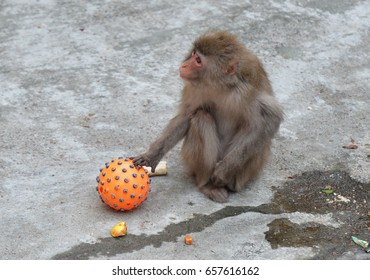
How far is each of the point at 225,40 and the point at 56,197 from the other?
5.46 feet

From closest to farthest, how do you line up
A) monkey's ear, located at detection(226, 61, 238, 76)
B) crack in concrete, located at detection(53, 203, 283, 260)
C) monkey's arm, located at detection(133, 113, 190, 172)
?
crack in concrete, located at detection(53, 203, 283, 260) → monkey's ear, located at detection(226, 61, 238, 76) → monkey's arm, located at detection(133, 113, 190, 172)

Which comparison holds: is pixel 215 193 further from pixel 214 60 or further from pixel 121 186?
pixel 214 60

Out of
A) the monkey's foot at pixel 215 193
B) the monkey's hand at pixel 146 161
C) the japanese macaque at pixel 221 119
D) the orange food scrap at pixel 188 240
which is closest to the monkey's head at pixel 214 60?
the japanese macaque at pixel 221 119

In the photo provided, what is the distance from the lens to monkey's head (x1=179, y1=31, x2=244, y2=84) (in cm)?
496

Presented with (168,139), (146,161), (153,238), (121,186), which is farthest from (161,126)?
(153,238)

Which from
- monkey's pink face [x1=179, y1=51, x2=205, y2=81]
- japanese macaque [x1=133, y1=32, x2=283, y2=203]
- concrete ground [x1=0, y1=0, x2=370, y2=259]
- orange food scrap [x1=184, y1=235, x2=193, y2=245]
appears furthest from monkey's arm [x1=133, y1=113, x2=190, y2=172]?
orange food scrap [x1=184, y1=235, x2=193, y2=245]

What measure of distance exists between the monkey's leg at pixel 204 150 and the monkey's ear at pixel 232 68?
40cm

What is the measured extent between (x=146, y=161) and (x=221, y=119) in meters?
0.67

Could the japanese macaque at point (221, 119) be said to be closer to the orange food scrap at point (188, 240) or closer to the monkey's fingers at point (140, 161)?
the monkey's fingers at point (140, 161)

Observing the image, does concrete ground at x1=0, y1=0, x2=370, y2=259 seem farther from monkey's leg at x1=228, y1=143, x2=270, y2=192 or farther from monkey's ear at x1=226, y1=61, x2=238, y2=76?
monkey's ear at x1=226, y1=61, x2=238, y2=76

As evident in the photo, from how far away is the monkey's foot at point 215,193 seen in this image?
5164 millimetres

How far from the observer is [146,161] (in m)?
5.06

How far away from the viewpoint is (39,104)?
6355mm

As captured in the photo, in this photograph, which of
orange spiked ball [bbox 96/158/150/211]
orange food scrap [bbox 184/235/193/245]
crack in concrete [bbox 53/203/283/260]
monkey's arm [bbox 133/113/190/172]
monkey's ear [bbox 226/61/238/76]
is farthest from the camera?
monkey's arm [bbox 133/113/190/172]
